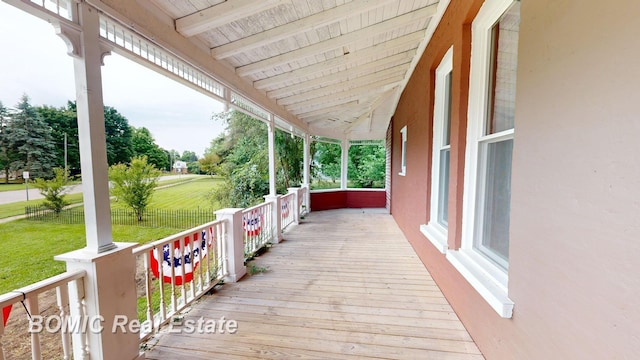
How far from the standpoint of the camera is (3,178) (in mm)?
2145

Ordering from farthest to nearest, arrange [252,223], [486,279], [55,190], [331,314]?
[252,223]
[55,190]
[331,314]
[486,279]

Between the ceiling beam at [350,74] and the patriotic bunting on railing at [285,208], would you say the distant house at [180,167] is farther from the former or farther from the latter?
the ceiling beam at [350,74]

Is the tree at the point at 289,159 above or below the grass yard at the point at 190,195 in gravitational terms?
above

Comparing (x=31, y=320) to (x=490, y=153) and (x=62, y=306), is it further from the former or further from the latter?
(x=490, y=153)

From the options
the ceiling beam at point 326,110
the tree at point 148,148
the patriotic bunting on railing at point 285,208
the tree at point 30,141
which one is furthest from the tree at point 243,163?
the tree at point 30,141

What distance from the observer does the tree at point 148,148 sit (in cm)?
723

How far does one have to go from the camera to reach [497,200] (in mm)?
1801

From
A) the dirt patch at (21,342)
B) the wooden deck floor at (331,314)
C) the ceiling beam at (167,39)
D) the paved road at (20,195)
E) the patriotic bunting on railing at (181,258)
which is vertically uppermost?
the ceiling beam at (167,39)

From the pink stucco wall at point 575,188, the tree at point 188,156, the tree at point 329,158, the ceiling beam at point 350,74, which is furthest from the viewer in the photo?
the tree at point 188,156

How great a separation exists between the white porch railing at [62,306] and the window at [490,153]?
8.05ft

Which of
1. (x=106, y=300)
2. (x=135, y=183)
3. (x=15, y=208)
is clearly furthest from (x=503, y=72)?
(x=135, y=183)

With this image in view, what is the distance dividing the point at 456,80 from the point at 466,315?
6.80 feet

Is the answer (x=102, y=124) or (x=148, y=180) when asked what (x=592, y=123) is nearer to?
(x=102, y=124)

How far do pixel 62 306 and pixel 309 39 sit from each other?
305 centimetres
